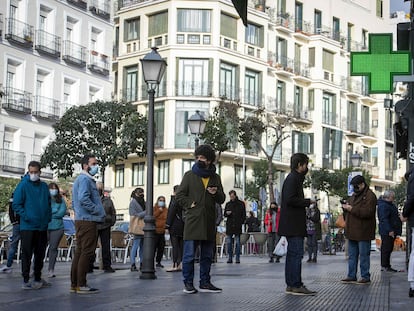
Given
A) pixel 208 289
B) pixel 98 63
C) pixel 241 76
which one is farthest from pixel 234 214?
pixel 241 76

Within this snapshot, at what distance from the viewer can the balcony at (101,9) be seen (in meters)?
50.9

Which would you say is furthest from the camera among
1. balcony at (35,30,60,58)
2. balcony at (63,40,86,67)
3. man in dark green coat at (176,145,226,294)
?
balcony at (63,40,86,67)

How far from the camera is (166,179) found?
209ft

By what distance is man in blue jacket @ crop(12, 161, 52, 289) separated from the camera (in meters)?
13.8

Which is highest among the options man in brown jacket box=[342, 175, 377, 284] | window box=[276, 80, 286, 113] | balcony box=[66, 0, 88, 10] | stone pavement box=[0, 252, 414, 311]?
balcony box=[66, 0, 88, 10]

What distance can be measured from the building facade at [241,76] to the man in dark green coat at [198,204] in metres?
47.9

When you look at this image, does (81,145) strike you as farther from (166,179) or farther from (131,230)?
(166,179)

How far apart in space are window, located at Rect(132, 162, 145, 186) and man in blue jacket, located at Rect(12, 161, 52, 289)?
5043 centimetres

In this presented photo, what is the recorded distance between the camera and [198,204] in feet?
42.5

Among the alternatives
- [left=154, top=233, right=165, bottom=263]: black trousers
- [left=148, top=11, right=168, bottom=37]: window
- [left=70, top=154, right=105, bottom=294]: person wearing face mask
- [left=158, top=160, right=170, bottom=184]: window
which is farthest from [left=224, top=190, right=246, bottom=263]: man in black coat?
[left=148, top=11, right=168, bottom=37]: window

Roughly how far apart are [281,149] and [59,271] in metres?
48.9

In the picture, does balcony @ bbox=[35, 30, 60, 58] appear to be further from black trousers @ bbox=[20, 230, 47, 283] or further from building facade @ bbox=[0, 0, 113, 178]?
black trousers @ bbox=[20, 230, 47, 283]

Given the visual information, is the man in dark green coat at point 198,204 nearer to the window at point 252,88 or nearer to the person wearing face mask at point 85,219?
the person wearing face mask at point 85,219

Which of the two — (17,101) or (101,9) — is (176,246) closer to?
(17,101)
